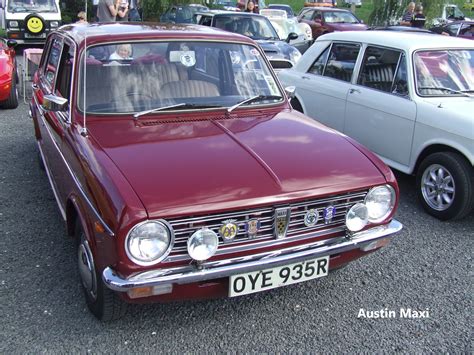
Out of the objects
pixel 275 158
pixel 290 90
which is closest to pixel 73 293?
pixel 275 158

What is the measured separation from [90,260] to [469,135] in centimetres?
339

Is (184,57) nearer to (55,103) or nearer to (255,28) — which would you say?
(55,103)

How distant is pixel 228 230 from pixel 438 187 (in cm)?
285

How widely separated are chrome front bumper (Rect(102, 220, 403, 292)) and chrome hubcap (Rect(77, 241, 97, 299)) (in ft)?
1.20

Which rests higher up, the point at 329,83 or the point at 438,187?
the point at 329,83

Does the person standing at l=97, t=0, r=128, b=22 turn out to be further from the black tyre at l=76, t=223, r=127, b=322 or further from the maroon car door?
the black tyre at l=76, t=223, r=127, b=322

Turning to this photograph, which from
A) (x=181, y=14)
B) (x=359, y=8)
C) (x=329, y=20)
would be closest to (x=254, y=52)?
(x=181, y=14)

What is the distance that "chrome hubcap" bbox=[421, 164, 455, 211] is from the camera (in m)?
→ 4.59

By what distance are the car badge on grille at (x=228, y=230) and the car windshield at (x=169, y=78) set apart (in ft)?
3.86

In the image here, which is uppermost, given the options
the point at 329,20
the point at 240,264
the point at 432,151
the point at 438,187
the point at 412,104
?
the point at 329,20

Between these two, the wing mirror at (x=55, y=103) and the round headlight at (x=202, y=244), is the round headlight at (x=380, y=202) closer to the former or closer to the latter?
the round headlight at (x=202, y=244)

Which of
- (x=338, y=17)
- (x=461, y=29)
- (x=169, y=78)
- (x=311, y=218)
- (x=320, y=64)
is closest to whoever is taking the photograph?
(x=311, y=218)

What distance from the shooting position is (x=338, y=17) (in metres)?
19.1

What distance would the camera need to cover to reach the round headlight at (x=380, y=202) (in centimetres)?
302
